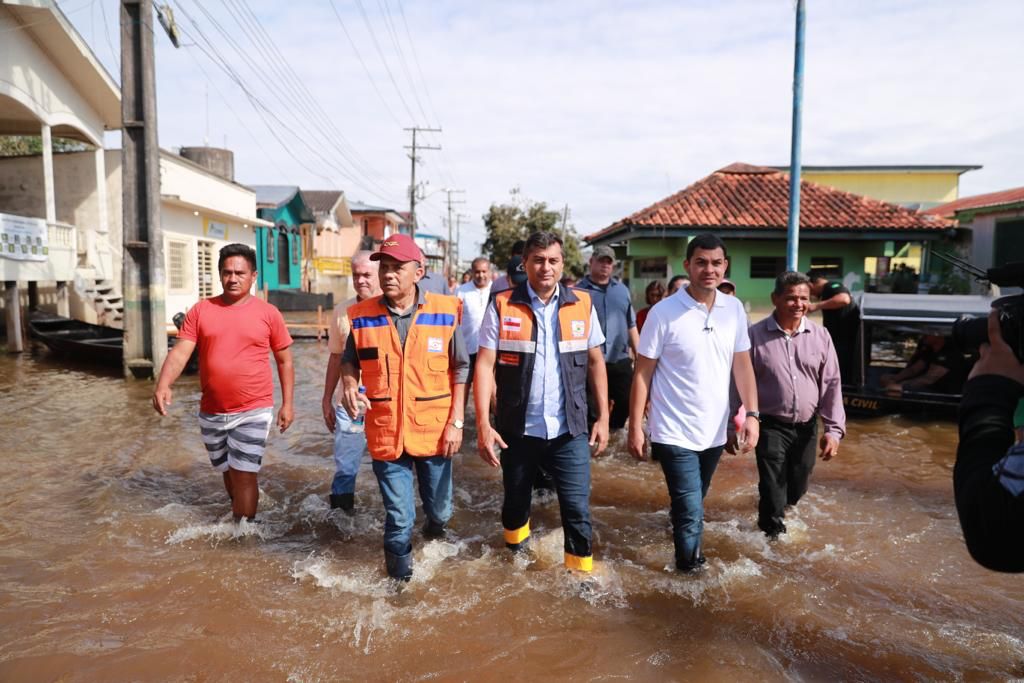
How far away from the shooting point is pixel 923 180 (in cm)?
2817

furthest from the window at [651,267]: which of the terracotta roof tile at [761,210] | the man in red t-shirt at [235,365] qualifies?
the man in red t-shirt at [235,365]

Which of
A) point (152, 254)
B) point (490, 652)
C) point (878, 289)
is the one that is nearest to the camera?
point (490, 652)

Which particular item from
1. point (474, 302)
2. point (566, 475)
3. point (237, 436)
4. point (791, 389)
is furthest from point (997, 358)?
point (474, 302)

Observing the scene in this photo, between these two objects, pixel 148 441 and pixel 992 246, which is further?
pixel 992 246

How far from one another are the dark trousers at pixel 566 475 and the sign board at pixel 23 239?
13289 mm

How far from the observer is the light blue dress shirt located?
3.68 metres

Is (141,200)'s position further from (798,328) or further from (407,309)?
(798,328)

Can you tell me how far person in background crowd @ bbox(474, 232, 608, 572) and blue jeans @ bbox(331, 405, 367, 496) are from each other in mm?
1410

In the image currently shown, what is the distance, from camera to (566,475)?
3.76m

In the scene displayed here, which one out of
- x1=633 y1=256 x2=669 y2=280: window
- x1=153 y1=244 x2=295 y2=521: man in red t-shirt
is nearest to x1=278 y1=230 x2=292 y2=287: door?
x1=633 y1=256 x2=669 y2=280: window

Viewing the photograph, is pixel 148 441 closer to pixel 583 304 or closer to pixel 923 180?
pixel 583 304

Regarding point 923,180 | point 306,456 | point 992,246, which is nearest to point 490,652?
point 306,456

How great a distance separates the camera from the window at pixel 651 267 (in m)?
18.5

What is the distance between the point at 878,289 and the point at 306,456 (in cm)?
1555
